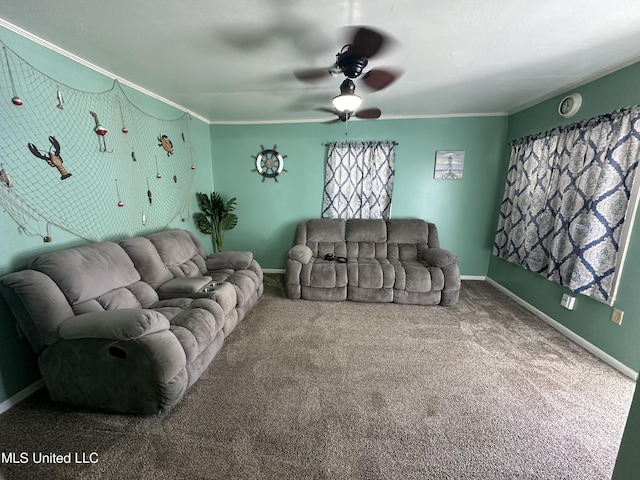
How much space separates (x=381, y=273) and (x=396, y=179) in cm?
160

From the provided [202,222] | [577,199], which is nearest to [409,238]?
[577,199]

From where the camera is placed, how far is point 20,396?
167 cm

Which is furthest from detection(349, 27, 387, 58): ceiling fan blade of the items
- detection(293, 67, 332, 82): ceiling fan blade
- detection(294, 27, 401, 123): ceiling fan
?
detection(293, 67, 332, 82): ceiling fan blade

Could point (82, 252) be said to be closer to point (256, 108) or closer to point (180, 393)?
point (180, 393)

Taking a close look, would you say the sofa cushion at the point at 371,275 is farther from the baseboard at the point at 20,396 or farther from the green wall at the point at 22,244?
the baseboard at the point at 20,396

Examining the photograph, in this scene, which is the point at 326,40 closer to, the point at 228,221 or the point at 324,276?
the point at 324,276

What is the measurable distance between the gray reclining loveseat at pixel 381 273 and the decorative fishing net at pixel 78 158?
1.82 meters

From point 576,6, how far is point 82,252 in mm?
3523

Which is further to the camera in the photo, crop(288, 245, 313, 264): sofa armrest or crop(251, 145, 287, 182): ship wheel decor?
crop(251, 145, 287, 182): ship wheel decor

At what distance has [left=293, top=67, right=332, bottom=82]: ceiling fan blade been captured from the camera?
84.9 inches

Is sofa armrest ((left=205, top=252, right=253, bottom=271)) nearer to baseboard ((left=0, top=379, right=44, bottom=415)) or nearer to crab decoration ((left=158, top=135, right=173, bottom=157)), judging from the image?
crab decoration ((left=158, top=135, right=173, bottom=157))

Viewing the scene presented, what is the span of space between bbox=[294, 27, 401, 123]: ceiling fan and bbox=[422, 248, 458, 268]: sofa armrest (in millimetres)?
2020

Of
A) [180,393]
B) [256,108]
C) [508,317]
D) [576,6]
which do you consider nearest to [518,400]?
[508,317]

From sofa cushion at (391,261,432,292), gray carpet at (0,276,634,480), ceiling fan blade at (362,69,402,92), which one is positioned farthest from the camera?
sofa cushion at (391,261,432,292)
